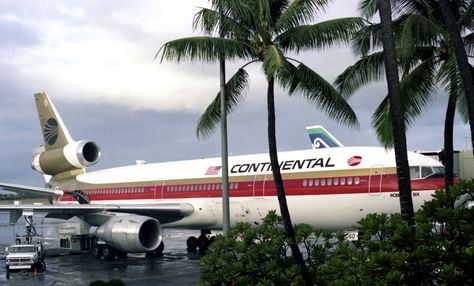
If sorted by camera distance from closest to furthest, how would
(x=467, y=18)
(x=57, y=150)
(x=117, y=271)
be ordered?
(x=467, y=18), (x=117, y=271), (x=57, y=150)

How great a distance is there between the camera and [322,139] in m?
46.1

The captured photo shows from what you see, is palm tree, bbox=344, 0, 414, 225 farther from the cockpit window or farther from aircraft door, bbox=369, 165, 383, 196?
the cockpit window

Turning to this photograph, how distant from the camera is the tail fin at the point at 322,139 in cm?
4556

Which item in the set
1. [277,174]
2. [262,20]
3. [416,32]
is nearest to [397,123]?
[277,174]

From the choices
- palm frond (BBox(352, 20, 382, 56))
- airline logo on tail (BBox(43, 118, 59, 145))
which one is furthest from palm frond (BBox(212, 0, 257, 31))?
airline logo on tail (BBox(43, 118, 59, 145))

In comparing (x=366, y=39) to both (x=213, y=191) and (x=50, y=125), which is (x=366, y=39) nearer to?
(x=213, y=191)

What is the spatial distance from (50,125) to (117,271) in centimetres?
1823

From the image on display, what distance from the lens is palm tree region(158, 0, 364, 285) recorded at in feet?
46.5

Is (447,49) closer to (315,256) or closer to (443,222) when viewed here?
(315,256)

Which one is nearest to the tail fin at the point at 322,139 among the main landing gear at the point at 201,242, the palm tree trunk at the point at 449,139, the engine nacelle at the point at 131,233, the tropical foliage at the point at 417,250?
the main landing gear at the point at 201,242

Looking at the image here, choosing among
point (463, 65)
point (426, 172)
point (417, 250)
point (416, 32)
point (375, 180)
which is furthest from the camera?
point (375, 180)

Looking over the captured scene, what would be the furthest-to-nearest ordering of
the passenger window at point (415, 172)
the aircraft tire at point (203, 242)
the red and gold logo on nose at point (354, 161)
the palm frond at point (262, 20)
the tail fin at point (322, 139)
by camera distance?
the tail fin at point (322, 139) → the aircraft tire at point (203, 242) → the red and gold logo on nose at point (354, 161) → the passenger window at point (415, 172) → the palm frond at point (262, 20)

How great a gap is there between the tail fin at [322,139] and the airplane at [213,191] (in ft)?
54.4

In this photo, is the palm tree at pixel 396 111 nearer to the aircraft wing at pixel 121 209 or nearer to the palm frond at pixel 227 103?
the palm frond at pixel 227 103
